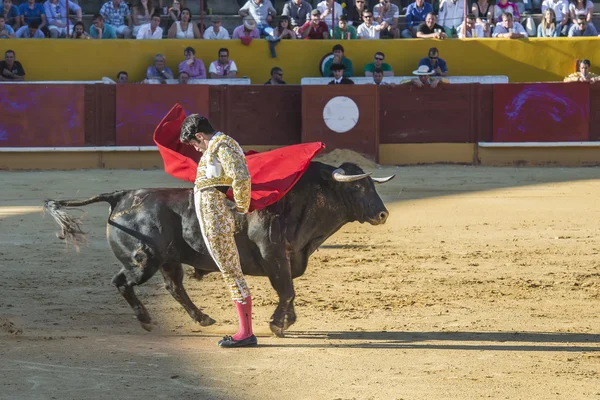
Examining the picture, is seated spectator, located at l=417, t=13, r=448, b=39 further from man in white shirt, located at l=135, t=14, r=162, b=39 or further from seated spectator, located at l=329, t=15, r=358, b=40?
man in white shirt, located at l=135, t=14, r=162, b=39

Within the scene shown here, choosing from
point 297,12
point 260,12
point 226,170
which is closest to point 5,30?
point 260,12

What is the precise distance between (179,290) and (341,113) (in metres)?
7.56

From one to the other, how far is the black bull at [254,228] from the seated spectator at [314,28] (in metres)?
8.55

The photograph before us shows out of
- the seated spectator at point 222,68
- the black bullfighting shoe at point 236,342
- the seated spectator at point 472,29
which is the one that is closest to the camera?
the black bullfighting shoe at point 236,342

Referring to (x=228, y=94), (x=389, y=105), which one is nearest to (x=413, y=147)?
(x=389, y=105)

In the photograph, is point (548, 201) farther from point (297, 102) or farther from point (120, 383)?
point (120, 383)

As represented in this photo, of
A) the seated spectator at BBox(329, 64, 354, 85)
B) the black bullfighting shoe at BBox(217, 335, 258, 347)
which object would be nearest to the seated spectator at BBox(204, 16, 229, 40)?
the seated spectator at BBox(329, 64, 354, 85)

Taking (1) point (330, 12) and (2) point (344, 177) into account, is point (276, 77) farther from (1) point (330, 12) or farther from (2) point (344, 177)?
(2) point (344, 177)

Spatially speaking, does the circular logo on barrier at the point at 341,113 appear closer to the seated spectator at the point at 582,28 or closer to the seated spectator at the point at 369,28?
the seated spectator at the point at 369,28

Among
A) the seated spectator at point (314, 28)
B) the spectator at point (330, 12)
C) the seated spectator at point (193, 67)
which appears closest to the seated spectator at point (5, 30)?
the seated spectator at point (193, 67)

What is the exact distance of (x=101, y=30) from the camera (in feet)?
43.7

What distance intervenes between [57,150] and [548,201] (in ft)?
19.4

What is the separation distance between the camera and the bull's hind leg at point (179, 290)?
508cm

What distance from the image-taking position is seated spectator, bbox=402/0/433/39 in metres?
13.6
